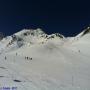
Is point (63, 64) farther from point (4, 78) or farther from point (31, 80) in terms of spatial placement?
point (4, 78)

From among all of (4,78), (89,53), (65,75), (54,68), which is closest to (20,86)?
(4,78)

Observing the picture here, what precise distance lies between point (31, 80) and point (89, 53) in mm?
45142

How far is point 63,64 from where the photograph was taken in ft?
189

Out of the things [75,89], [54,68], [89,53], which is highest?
[89,53]

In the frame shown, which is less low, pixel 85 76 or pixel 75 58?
pixel 75 58

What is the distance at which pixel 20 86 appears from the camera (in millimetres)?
31844

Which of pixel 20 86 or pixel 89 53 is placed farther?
pixel 89 53

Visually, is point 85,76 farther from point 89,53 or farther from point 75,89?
point 89,53

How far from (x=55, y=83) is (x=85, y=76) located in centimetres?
1113

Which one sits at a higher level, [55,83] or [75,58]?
[75,58]

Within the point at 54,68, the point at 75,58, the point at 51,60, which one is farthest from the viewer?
the point at 75,58

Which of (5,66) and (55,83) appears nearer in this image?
(55,83)

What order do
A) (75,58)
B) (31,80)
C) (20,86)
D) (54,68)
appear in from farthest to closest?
(75,58) < (54,68) < (31,80) < (20,86)

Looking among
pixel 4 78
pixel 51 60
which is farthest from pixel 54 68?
pixel 4 78
